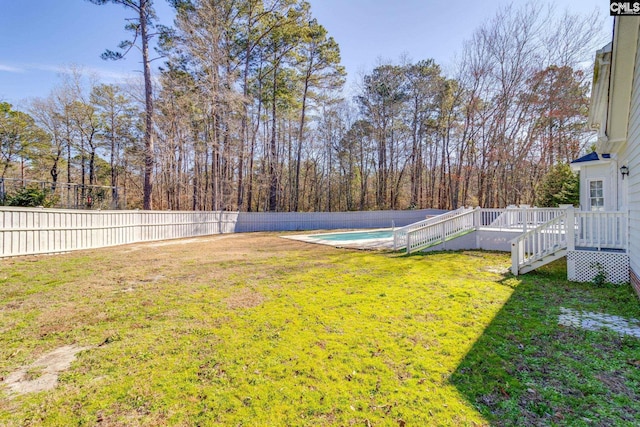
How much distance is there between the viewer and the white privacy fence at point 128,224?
7043mm

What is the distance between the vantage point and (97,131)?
70.3 ft

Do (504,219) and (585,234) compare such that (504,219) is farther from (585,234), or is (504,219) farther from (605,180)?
(585,234)

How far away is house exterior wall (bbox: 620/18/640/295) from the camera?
4.50 metres

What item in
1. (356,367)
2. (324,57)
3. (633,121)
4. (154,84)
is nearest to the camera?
(356,367)

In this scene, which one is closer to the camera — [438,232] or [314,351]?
[314,351]

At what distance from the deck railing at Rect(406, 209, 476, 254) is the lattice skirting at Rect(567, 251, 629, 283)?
3.83 m

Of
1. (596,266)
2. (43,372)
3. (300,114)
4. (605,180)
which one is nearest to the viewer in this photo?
(43,372)

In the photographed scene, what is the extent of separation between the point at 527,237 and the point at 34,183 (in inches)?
647

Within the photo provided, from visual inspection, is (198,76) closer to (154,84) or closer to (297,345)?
(154,84)

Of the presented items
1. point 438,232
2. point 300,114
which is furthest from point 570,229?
point 300,114

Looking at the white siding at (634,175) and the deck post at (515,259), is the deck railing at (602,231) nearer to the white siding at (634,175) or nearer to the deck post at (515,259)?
the white siding at (634,175)

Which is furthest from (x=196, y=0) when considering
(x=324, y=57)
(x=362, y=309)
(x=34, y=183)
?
(x=362, y=309)

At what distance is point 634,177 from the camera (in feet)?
16.1

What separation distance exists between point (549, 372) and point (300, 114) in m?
23.6
